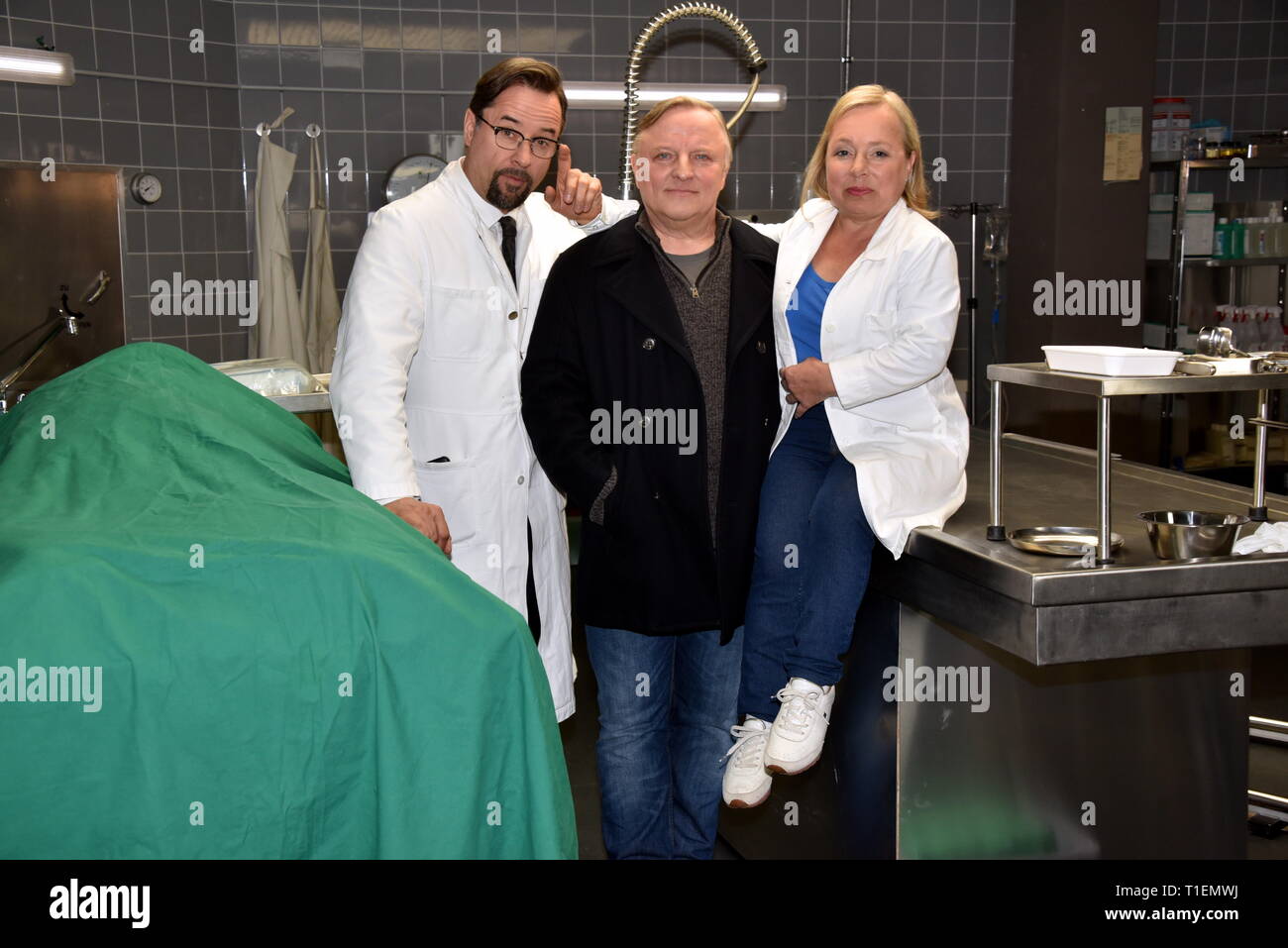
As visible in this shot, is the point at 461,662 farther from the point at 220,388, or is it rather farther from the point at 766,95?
the point at 766,95

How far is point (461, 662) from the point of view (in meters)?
1.57

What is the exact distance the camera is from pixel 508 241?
259 centimetres

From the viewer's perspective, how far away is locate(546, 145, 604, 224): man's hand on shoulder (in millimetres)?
2605

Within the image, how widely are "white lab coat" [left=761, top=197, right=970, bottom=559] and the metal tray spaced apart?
167 mm

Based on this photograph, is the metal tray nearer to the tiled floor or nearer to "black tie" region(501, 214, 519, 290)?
the tiled floor

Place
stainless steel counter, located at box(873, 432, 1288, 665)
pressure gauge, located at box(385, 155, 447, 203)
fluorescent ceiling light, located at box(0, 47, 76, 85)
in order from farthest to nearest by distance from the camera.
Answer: pressure gauge, located at box(385, 155, 447, 203) < fluorescent ceiling light, located at box(0, 47, 76, 85) < stainless steel counter, located at box(873, 432, 1288, 665)

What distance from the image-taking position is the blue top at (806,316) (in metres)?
2.39

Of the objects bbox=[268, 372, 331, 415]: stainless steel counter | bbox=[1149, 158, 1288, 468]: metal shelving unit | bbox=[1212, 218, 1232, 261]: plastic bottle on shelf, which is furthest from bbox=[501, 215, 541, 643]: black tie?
bbox=[1212, 218, 1232, 261]: plastic bottle on shelf

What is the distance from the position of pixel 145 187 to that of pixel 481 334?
3.74 metres

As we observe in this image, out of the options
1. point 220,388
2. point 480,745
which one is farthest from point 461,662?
point 220,388

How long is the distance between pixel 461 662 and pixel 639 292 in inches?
38.6

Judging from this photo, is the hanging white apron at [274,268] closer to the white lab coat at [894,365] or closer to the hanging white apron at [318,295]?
the hanging white apron at [318,295]

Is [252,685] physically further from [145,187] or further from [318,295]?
[145,187]

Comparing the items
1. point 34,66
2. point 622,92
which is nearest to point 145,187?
point 34,66
